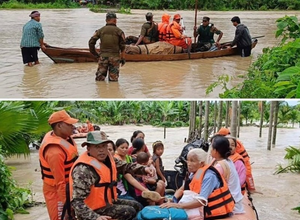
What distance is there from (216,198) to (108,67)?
4073 mm

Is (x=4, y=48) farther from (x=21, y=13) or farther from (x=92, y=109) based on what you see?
(x=21, y=13)

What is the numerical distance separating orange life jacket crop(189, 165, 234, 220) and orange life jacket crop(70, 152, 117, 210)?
1.55 feet

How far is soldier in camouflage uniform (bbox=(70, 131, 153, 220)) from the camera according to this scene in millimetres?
3029

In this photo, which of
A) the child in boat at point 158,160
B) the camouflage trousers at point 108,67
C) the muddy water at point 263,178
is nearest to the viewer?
the child in boat at point 158,160

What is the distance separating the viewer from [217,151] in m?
3.45

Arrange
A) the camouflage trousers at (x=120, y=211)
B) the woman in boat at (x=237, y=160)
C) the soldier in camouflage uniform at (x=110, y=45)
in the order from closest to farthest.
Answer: the camouflage trousers at (x=120, y=211)
the woman in boat at (x=237, y=160)
the soldier in camouflage uniform at (x=110, y=45)

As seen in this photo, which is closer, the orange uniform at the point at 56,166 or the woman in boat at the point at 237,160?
the orange uniform at the point at 56,166

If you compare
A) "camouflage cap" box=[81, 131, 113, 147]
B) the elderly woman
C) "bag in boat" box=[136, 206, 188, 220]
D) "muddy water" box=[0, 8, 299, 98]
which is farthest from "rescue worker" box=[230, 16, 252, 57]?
"camouflage cap" box=[81, 131, 113, 147]

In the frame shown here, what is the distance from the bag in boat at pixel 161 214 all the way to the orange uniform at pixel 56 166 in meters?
0.48

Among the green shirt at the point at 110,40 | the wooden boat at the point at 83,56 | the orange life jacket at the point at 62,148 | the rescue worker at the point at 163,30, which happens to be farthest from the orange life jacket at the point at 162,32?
the orange life jacket at the point at 62,148

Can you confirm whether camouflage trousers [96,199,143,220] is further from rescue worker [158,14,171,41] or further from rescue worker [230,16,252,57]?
rescue worker [230,16,252,57]

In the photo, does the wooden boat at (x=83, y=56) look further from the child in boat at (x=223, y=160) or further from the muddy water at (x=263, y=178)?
the child in boat at (x=223, y=160)

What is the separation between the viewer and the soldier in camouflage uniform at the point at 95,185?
9.94 ft

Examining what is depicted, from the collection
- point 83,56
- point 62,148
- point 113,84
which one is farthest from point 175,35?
point 62,148
